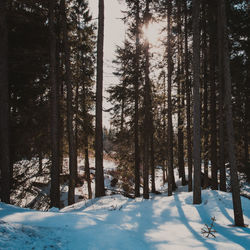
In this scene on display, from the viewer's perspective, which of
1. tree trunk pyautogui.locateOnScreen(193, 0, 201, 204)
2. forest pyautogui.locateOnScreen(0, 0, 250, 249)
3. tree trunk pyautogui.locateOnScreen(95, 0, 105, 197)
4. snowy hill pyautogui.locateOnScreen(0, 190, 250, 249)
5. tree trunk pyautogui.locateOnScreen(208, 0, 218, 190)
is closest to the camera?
snowy hill pyautogui.locateOnScreen(0, 190, 250, 249)

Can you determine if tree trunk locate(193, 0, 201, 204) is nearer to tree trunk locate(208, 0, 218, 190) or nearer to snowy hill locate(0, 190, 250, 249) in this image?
snowy hill locate(0, 190, 250, 249)

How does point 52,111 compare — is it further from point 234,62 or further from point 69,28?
point 234,62

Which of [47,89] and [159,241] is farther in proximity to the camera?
[47,89]

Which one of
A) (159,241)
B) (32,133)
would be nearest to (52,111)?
(32,133)

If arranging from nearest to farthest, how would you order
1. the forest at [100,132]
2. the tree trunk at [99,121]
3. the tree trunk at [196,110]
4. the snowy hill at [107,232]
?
the snowy hill at [107,232], the forest at [100,132], the tree trunk at [196,110], the tree trunk at [99,121]

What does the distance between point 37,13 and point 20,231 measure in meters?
10.5

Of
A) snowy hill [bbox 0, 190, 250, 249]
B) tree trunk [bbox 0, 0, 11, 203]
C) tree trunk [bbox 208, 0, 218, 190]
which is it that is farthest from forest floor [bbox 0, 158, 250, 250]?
tree trunk [bbox 208, 0, 218, 190]

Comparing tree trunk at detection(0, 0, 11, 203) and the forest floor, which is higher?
tree trunk at detection(0, 0, 11, 203)

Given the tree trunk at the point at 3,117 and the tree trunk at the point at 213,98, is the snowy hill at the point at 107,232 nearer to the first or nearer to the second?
the tree trunk at the point at 3,117

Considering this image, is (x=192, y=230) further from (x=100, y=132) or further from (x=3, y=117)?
(x=3, y=117)

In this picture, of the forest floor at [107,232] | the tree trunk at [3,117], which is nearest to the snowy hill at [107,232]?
the forest floor at [107,232]

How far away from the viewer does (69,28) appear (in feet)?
36.7

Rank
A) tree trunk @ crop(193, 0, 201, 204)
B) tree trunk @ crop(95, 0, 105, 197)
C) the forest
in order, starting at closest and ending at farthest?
the forest, tree trunk @ crop(193, 0, 201, 204), tree trunk @ crop(95, 0, 105, 197)

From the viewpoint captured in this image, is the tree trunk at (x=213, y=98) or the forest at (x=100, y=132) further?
the tree trunk at (x=213, y=98)
